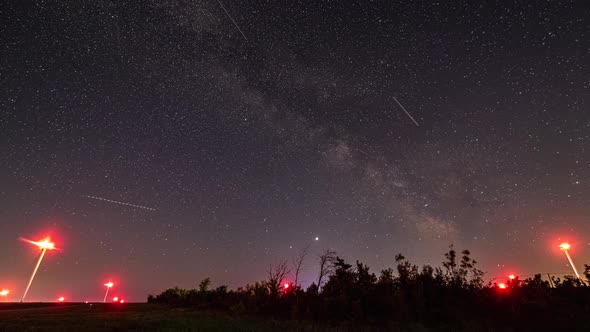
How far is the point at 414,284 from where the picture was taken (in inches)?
821

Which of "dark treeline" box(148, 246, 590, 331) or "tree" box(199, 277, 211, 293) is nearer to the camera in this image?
"dark treeline" box(148, 246, 590, 331)

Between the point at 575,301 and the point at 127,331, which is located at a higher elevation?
the point at 575,301

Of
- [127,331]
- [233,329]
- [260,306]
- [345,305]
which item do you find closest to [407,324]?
[345,305]

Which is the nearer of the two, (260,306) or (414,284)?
(414,284)

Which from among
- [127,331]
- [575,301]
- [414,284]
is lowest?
[127,331]

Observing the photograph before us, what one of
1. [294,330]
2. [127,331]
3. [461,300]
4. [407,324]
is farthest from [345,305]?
[127,331]

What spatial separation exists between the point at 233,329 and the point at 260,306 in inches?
353

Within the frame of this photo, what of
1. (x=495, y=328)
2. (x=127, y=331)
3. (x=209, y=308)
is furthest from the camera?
(x=209, y=308)

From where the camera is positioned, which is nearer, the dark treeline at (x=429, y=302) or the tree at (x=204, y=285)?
the dark treeline at (x=429, y=302)

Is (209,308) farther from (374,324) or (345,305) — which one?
(374,324)

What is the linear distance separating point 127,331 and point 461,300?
17.5 metres

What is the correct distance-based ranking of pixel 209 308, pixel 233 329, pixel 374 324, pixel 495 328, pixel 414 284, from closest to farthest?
1. pixel 233 329
2. pixel 495 328
3. pixel 374 324
4. pixel 414 284
5. pixel 209 308

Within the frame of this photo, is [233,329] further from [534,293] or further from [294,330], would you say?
[534,293]

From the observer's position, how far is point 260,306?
76.5ft
